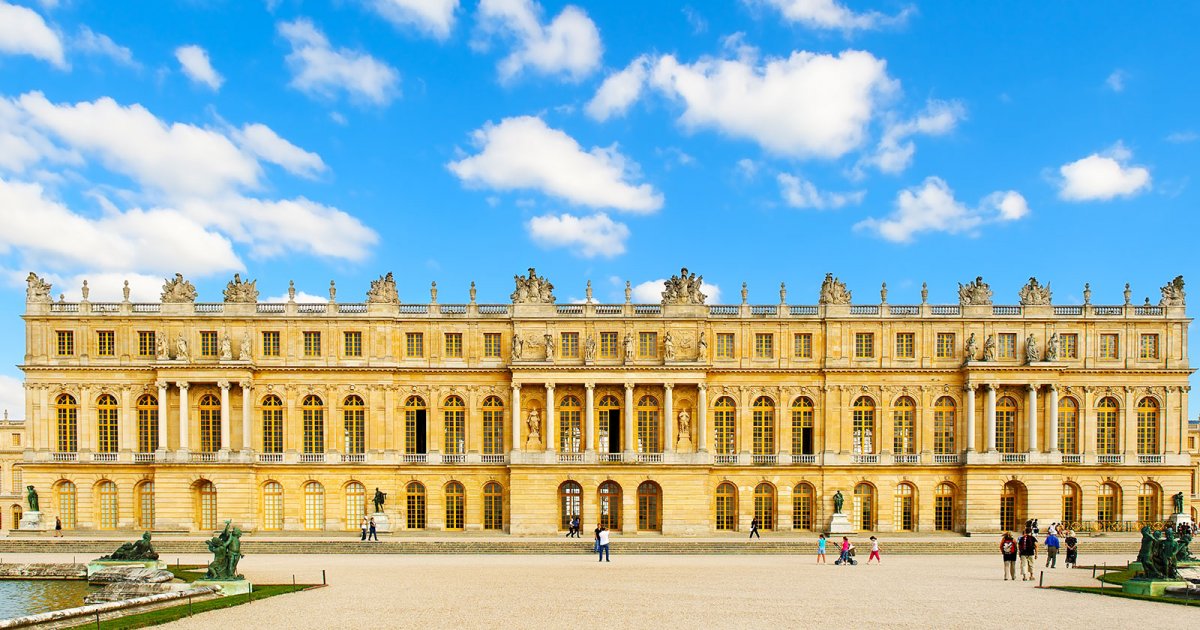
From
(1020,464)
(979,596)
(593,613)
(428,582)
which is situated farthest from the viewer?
(1020,464)

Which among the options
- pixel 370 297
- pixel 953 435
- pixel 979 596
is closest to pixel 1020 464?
pixel 953 435

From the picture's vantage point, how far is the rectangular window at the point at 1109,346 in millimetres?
49094

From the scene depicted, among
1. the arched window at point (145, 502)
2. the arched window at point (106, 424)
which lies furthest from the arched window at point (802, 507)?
the arched window at point (106, 424)

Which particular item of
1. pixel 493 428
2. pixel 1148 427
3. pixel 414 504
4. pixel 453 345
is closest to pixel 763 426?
pixel 493 428

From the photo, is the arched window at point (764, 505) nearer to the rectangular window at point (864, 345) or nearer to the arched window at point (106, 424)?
the rectangular window at point (864, 345)

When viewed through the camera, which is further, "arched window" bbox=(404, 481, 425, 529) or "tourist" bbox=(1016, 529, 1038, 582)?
"arched window" bbox=(404, 481, 425, 529)

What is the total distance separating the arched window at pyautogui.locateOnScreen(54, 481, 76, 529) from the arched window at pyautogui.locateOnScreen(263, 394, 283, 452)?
34.3 ft

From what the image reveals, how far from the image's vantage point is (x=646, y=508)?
159ft

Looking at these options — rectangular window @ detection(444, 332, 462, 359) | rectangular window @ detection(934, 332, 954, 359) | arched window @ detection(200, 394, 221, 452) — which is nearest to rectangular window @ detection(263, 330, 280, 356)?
arched window @ detection(200, 394, 221, 452)

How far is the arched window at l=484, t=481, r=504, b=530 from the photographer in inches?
1932

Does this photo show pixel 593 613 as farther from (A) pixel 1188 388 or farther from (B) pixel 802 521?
(A) pixel 1188 388

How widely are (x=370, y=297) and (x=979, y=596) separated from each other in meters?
33.9

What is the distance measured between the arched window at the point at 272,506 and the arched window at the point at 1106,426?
4372 centimetres

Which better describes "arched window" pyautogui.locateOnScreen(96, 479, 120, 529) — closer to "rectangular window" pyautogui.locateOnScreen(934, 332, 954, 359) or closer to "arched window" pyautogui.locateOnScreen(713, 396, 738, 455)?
"arched window" pyautogui.locateOnScreen(713, 396, 738, 455)
